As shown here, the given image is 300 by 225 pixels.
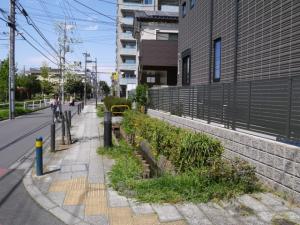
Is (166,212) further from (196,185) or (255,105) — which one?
(255,105)

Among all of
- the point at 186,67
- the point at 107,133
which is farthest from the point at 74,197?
the point at 186,67

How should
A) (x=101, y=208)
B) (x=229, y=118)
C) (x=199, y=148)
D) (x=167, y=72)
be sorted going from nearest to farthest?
(x=101, y=208), (x=199, y=148), (x=229, y=118), (x=167, y=72)

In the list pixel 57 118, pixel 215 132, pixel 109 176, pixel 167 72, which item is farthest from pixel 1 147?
pixel 167 72

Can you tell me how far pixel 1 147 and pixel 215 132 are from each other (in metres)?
8.08

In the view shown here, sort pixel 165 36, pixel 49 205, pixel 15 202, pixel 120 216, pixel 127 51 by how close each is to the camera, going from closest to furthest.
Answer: pixel 120 216
pixel 49 205
pixel 15 202
pixel 165 36
pixel 127 51

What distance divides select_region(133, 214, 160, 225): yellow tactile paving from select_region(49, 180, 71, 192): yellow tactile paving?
7.63ft

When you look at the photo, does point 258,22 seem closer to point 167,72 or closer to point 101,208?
point 101,208

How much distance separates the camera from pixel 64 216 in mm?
5953

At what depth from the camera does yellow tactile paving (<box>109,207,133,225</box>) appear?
18.3 ft

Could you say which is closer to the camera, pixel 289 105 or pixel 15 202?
pixel 289 105

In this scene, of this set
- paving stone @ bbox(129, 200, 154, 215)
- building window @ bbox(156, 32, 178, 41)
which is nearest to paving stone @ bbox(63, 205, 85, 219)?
paving stone @ bbox(129, 200, 154, 215)

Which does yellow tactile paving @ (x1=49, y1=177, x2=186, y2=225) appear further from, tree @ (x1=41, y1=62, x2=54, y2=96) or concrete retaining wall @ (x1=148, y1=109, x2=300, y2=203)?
tree @ (x1=41, y1=62, x2=54, y2=96)

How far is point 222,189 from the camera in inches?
263

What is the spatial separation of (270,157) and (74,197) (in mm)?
3500
